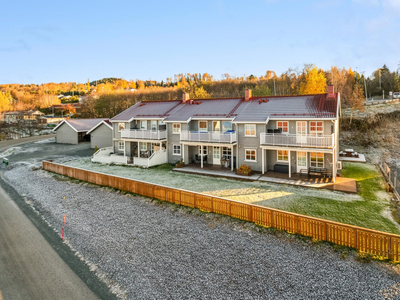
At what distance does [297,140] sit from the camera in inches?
740

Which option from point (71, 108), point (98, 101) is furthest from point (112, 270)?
point (71, 108)

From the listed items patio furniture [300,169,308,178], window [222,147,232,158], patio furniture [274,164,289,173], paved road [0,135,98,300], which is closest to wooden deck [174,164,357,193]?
patio furniture [300,169,308,178]

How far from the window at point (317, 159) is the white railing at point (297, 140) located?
1.70 meters

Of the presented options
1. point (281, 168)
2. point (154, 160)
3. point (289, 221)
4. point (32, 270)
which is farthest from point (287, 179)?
point (32, 270)

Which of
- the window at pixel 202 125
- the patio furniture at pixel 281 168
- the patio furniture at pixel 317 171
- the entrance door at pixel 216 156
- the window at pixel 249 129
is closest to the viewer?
the patio furniture at pixel 317 171

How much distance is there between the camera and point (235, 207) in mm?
12688

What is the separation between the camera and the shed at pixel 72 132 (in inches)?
1652

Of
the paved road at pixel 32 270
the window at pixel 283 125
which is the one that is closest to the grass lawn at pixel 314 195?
the window at pixel 283 125

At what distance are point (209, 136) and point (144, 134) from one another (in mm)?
8067

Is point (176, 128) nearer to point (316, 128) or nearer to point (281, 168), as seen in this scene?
point (281, 168)

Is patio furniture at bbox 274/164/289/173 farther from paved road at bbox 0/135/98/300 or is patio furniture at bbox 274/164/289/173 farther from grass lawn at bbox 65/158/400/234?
paved road at bbox 0/135/98/300

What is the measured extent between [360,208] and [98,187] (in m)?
18.1

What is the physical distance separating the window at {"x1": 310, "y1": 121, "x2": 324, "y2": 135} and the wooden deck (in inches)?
146

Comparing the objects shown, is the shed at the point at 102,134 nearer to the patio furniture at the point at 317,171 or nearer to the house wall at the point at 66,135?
the house wall at the point at 66,135
